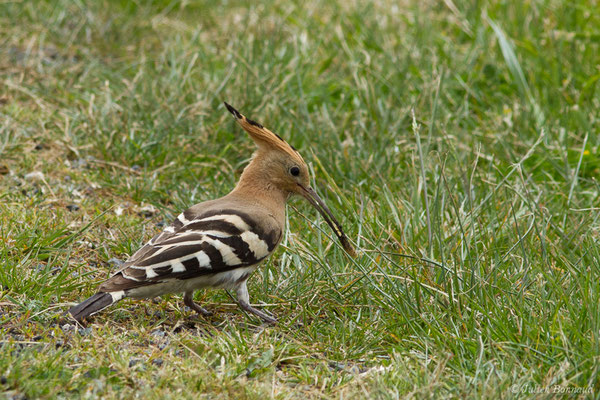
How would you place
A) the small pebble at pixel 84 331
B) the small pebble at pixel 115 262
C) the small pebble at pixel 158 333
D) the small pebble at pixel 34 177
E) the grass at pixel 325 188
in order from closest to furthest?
the grass at pixel 325 188 < the small pebble at pixel 84 331 < the small pebble at pixel 158 333 < the small pebble at pixel 115 262 < the small pebble at pixel 34 177

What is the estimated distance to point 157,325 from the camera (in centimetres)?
344

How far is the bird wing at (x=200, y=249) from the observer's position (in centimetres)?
337

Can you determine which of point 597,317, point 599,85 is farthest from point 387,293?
point 599,85

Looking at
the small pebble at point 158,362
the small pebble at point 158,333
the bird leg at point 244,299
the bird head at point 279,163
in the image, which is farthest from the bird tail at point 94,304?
the bird head at point 279,163

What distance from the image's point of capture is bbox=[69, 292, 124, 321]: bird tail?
324 cm

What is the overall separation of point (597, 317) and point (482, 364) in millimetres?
446

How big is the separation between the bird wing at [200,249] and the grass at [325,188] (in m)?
0.23

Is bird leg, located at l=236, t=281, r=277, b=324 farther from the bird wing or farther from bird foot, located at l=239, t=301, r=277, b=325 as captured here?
the bird wing

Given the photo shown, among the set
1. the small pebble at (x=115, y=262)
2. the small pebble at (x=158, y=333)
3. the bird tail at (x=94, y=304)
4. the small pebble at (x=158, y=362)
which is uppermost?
the bird tail at (x=94, y=304)

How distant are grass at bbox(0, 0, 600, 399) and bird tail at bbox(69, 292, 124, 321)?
2.7 inches

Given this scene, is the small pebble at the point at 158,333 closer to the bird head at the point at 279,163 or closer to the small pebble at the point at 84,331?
the small pebble at the point at 84,331

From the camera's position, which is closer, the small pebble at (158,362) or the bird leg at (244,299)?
the small pebble at (158,362)

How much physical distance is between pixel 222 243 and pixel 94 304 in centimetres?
61

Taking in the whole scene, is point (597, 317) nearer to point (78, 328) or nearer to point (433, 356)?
point (433, 356)
